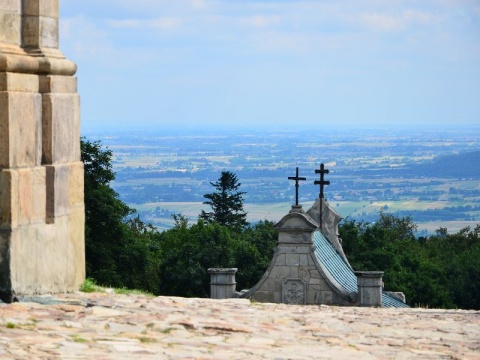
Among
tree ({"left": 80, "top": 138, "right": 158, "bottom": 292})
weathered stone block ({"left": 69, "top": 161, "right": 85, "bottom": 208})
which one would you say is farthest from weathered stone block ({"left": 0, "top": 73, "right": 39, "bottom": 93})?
tree ({"left": 80, "top": 138, "right": 158, "bottom": 292})

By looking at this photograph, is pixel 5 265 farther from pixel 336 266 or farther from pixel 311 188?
pixel 311 188

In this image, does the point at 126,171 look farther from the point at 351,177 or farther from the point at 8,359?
the point at 8,359

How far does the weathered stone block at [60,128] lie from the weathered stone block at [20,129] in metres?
0.07

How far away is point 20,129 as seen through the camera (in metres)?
9.82

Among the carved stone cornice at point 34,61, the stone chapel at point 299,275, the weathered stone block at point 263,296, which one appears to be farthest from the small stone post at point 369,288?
the carved stone cornice at point 34,61

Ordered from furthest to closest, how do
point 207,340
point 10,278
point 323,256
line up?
point 323,256, point 10,278, point 207,340

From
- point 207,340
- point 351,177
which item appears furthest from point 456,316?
point 351,177

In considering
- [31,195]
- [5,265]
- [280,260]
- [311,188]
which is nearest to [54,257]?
[31,195]

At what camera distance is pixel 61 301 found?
986 cm

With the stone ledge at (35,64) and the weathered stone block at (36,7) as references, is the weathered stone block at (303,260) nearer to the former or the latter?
the stone ledge at (35,64)

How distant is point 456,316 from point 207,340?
257cm

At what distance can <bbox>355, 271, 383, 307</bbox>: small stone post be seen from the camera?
26969 mm

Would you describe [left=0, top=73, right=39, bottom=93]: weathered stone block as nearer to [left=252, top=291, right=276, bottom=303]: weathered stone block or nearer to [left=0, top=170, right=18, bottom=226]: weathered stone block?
[left=0, top=170, right=18, bottom=226]: weathered stone block

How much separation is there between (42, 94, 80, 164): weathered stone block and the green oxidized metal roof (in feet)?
60.1
